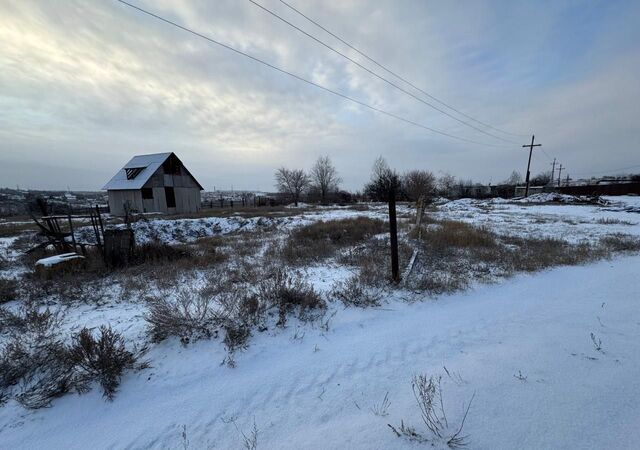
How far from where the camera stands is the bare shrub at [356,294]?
16.7ft

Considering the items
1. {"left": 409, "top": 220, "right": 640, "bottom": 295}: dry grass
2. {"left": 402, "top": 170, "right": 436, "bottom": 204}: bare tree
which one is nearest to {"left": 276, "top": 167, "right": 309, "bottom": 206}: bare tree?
{"left": 402, "top": 170, "right": 436, "bottom": 204}: bare tree

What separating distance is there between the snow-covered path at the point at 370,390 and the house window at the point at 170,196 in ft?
107

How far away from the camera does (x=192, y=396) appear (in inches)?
120

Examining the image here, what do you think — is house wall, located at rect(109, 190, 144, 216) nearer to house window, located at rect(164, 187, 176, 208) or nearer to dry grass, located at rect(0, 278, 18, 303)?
house window, located at rect(164, 187, 176, 208)

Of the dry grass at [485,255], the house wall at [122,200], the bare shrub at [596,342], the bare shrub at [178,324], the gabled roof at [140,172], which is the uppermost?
the gabled roof at [140,172]

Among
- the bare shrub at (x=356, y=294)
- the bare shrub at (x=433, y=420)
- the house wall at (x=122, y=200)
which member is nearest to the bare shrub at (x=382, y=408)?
the bare shrub at (x=433, y=420)

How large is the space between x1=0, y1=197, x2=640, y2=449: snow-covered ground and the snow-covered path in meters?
0.01

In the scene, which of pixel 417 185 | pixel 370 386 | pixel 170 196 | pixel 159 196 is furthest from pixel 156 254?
pixel 417 185

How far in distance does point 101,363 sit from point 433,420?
3.69 m

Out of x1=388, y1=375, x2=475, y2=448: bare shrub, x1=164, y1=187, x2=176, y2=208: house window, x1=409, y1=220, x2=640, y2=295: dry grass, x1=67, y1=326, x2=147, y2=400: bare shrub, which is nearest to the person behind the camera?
x1=388, y1=375, x2=475, y2=448: bare shrub

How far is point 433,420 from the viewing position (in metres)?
2.53

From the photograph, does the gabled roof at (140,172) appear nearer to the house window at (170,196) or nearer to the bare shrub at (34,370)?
the house window at (170,196)

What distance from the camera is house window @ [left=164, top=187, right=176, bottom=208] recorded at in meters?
31.8

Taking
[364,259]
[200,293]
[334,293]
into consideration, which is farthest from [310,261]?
[200,293]
